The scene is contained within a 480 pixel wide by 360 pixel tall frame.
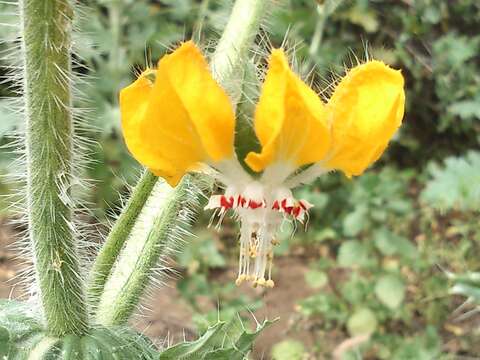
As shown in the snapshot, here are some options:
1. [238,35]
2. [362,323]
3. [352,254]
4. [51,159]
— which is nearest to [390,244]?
[352,254]

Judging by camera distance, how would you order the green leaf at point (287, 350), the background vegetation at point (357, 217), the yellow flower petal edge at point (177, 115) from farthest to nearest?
the background vegetation at point (357, 217), the green leaf at point (287, 350), the yellow flower petal edge at point (177, 115)

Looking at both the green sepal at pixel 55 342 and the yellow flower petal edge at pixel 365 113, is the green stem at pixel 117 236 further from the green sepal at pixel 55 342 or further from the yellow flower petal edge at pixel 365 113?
the yellow flower petal edge at pixel 365 113

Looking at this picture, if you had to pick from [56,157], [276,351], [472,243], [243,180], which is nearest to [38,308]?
[56,157]

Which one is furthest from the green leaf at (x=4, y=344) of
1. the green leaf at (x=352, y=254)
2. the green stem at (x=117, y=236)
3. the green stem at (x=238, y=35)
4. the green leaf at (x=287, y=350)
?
the green leaf at (x=352, y=254)

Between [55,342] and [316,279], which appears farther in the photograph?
[316,279]

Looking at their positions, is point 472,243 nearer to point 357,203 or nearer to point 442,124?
point 442,124

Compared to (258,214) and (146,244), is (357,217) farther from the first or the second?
(258,214)

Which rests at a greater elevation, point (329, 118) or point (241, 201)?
point (329, 118)
